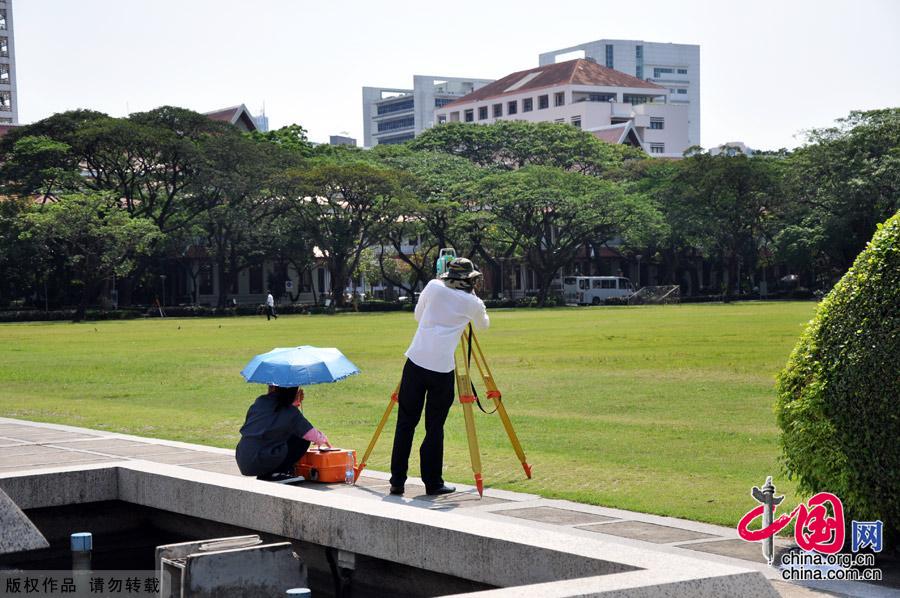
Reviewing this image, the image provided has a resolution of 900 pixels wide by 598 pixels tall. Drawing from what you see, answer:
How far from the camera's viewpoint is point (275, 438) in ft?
33.7

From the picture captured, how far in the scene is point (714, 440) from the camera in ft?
43.2

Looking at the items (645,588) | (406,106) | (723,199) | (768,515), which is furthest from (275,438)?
(406,106)

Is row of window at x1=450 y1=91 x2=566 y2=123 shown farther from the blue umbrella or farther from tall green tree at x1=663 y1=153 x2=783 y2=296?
the blue umbrella

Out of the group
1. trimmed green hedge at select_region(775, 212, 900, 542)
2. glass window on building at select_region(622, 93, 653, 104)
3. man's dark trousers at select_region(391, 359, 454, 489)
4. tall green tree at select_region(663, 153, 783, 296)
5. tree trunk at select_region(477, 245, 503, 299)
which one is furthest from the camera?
glass window on building at select_region(622, 93, 653, 104)

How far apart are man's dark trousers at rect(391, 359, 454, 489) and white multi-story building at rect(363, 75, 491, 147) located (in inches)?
6767

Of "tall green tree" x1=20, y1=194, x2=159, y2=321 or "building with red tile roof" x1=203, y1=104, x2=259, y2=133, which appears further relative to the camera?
"building with red tile roof" x1=203, y1=104, x2=259, y2=133

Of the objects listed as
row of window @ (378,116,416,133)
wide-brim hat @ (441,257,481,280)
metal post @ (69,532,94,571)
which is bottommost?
metal post @ (69,532,94,571)

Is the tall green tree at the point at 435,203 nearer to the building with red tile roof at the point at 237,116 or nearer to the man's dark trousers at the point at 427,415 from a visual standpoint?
the building with red tile roof at the point at 237,116

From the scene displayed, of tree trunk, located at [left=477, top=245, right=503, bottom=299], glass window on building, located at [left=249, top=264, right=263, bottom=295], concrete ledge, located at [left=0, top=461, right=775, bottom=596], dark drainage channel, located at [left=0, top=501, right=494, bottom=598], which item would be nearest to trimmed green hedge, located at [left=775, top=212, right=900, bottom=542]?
concrete ledge, located at [left=0, top=461, right=775, bottom=596]

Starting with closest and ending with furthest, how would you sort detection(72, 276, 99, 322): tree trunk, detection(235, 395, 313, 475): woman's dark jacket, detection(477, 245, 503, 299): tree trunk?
1. detection(235, 395, 313, 475): woman's dark jacket
2. detection(72, 276, 99, 322): tree trunk
3. detection(477, 245, 503, 299): tree trunk

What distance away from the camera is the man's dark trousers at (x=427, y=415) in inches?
388

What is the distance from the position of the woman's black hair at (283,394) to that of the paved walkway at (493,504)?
0.74m

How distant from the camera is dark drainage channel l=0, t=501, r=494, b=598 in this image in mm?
6227

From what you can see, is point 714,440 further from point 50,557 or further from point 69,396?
point 69,396
